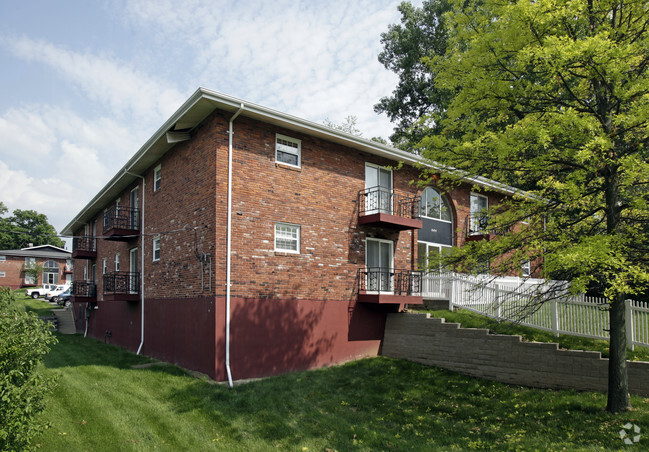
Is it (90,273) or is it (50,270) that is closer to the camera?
(90,273)

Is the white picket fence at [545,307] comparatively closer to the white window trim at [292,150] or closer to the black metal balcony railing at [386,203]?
the black metal balcony railing at [386,203]

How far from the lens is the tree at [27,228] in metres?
78.6

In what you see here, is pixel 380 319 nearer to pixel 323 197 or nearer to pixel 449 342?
pixel 449 342

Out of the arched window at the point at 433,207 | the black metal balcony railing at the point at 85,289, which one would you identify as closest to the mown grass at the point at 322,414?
the arched window at the point at 433,207

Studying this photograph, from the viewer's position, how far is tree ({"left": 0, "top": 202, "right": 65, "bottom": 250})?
258 ft

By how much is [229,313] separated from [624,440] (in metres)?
8.76

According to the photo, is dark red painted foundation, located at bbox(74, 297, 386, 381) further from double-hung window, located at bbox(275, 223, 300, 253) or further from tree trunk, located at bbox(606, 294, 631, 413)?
tree trunk, located at bbox(606, 294, 631, 413)

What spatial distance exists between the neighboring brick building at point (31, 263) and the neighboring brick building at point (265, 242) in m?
45.7

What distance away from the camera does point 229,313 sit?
496 inches

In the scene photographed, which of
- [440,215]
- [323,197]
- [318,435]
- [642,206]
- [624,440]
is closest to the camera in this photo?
[624,440]

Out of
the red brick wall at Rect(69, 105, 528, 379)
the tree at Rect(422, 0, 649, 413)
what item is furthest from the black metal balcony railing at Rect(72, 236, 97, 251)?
the tree at Rect(422, 0, 649, 413)

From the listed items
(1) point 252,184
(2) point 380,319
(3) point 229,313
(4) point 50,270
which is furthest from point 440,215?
(4) point 50,270

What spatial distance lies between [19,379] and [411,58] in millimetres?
32722

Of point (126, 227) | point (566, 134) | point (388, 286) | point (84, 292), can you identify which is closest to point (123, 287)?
point (126, 227)
